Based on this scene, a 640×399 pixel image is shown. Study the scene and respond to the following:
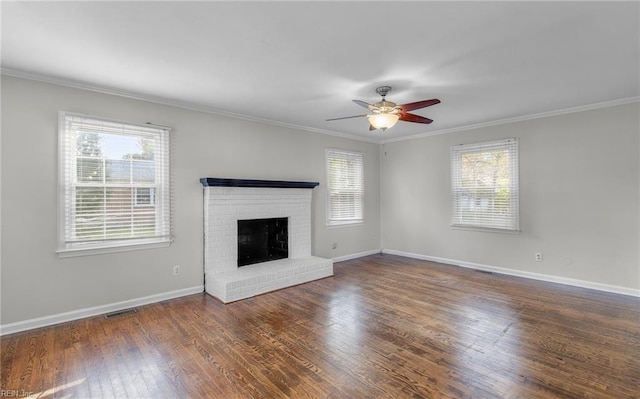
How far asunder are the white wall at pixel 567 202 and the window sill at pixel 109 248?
4.85 meters

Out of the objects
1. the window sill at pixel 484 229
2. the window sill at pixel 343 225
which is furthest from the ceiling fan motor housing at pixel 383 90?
the window sill at pixel 484 229

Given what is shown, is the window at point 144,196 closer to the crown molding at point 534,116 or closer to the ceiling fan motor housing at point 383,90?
the ceiling fan motor housing at point 383,90

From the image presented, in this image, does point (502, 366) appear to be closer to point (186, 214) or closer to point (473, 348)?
point (473, 348)

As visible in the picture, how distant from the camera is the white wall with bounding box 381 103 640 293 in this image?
401 centimetres

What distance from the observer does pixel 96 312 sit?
3.40 metres

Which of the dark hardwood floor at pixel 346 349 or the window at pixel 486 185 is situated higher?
the window at pixel 486 185

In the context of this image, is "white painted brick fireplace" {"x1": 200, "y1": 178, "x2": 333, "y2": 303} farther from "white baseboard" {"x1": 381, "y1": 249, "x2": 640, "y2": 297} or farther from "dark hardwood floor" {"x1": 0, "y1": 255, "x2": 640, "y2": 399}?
"white baseboard" {"x1": 381, "y1": 249, "x2": 640, "y2": 297}

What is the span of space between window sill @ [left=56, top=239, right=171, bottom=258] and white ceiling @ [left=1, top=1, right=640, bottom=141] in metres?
1.81

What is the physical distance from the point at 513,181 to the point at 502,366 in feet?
11.5

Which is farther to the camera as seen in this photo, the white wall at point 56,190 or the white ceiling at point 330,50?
the white wall at point 56,190

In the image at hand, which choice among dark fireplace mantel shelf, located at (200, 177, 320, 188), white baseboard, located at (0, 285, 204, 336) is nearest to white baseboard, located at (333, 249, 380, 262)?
dark fireplace mantel shelf, located at (200, 177, 320, 188)

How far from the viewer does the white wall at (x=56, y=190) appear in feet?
9.79

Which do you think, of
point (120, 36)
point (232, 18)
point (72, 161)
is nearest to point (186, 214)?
point (72, 161)

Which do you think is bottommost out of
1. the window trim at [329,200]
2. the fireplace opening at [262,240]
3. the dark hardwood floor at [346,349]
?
the dark hardwood floor at [346,349]
